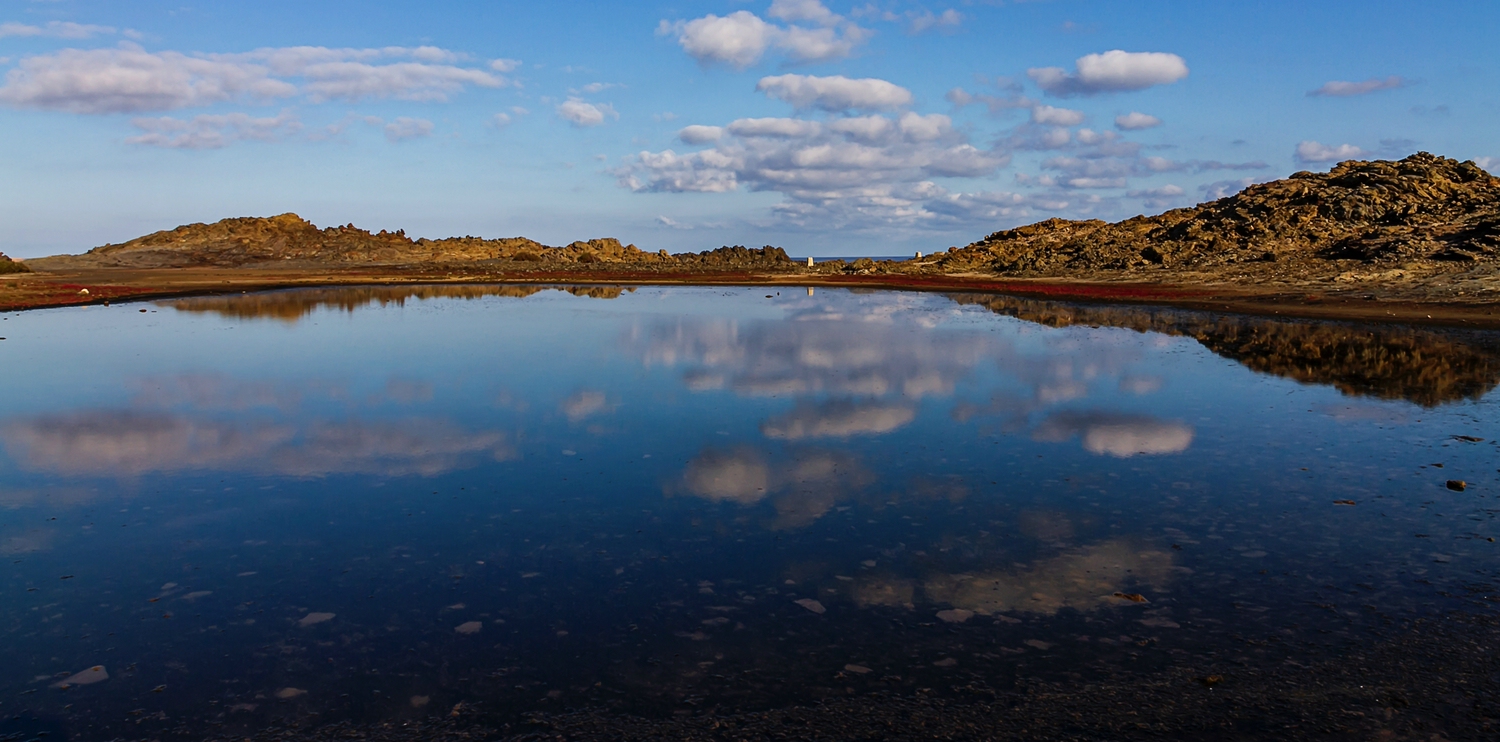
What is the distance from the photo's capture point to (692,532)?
8859 mm

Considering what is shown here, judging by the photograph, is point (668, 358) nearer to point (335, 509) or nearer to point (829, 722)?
point (335, 509)

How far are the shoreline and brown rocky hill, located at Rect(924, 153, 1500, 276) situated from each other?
5.87 metres

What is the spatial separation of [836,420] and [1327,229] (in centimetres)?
5826

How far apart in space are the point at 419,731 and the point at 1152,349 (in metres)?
23.4

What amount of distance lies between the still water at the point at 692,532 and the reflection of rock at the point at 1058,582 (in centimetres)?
4

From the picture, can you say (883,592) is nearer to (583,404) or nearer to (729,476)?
(729,476)

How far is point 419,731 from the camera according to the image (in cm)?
529

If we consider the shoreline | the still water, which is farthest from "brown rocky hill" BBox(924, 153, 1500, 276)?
the still water

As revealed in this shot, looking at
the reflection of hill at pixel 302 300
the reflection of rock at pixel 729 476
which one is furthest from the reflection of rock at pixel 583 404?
the reflection of hill at pixel 302 300

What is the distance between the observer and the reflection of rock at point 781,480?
972 centimetres

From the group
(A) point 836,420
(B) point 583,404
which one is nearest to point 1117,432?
(A) point 836,420

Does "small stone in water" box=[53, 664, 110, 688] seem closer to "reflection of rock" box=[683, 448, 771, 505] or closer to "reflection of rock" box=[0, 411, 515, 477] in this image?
"reflection of rock" box=[0, 411, 515, 477]

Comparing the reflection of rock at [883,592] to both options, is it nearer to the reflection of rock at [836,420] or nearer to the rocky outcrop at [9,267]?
the reflection of rock at [836,420]

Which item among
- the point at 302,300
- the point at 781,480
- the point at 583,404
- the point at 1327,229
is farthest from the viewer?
→ the point at 1327,229
